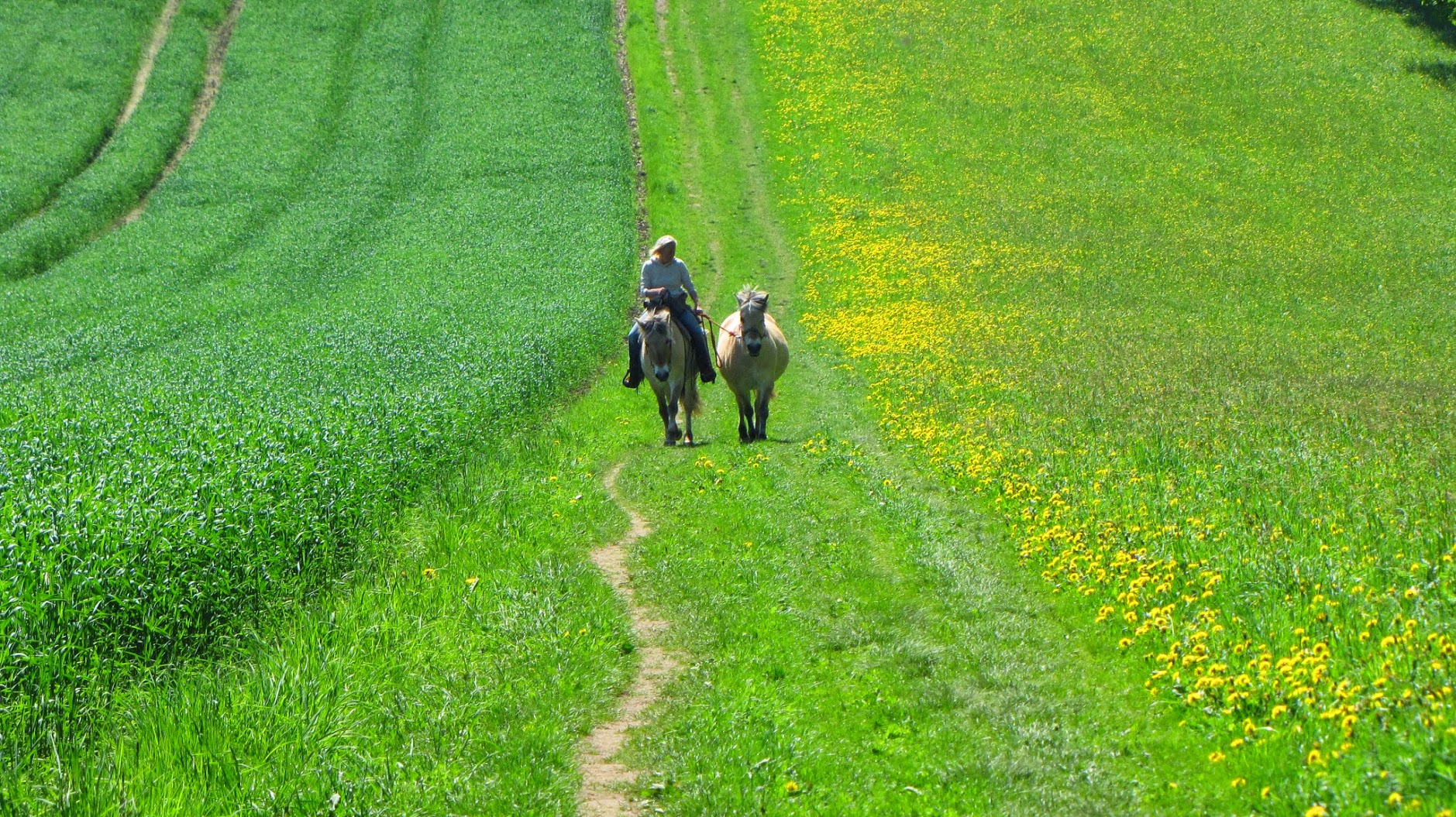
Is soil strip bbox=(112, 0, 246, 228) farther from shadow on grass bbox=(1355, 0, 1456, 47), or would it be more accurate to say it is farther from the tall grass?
shadow on grass bbox=(1355, 0, 1456, 47)

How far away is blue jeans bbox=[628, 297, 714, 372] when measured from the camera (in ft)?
59.0

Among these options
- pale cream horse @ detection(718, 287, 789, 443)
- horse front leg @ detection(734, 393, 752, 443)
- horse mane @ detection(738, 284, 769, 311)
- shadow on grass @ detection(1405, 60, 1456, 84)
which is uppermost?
shadow on grass @ detection(1405, 60, 1456, 84)

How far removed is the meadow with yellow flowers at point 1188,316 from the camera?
7.40 metres

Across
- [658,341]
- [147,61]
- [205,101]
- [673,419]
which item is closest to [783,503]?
[658,341]

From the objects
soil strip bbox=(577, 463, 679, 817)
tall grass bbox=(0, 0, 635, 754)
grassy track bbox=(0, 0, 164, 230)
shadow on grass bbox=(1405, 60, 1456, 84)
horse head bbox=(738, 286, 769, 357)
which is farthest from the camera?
shadow on grass bbox=(1405, 60, 1456, 84)

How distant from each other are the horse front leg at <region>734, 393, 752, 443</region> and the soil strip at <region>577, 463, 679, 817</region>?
22.2 ft

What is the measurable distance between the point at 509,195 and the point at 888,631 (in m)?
38.0

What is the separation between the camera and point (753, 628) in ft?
32.0

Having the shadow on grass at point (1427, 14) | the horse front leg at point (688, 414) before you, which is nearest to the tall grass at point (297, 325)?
the horse front leg at point (688, 414)

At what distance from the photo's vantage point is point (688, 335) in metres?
18.2

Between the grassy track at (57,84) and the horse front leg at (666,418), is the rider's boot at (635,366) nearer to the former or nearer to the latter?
the horse front leg at (666,418)

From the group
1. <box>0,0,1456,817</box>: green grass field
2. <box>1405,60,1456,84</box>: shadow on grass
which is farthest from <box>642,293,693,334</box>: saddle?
<box>1405,60,1456,84</box>: shadow on grass

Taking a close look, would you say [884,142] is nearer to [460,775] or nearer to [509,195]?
[509,195]

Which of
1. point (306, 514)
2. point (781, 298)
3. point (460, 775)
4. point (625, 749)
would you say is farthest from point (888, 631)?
point (781, 298)
